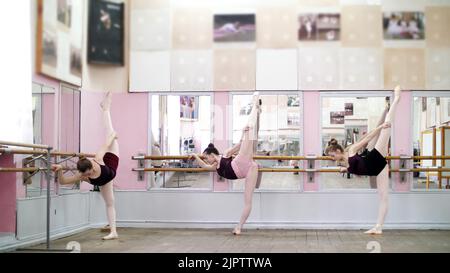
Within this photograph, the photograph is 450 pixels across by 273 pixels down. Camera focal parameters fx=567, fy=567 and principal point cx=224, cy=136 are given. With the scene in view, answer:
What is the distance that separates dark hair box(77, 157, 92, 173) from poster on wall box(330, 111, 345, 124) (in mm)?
2301

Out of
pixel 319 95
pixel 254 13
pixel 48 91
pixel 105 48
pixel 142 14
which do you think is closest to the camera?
pixel 105 48

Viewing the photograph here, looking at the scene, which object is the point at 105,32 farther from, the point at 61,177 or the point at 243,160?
the point at 243,160

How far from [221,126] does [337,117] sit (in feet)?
3.78

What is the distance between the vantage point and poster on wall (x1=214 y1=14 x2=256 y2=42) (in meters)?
3.27

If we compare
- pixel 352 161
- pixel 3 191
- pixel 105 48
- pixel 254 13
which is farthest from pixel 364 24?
pixel 3 191

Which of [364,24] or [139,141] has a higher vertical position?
[364,24]

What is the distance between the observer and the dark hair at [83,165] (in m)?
3.69

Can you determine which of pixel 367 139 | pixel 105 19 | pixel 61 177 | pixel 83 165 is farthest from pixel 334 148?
pixel 105 19

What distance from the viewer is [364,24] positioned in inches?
133

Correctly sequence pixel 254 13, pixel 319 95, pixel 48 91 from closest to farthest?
pixel 48 91
pixel 254 13
pixel 319 95

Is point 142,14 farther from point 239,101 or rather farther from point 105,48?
point 239,101

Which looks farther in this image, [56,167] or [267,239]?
[267,239]

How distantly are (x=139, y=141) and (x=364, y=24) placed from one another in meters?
2.51

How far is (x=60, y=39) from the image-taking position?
2207mm
